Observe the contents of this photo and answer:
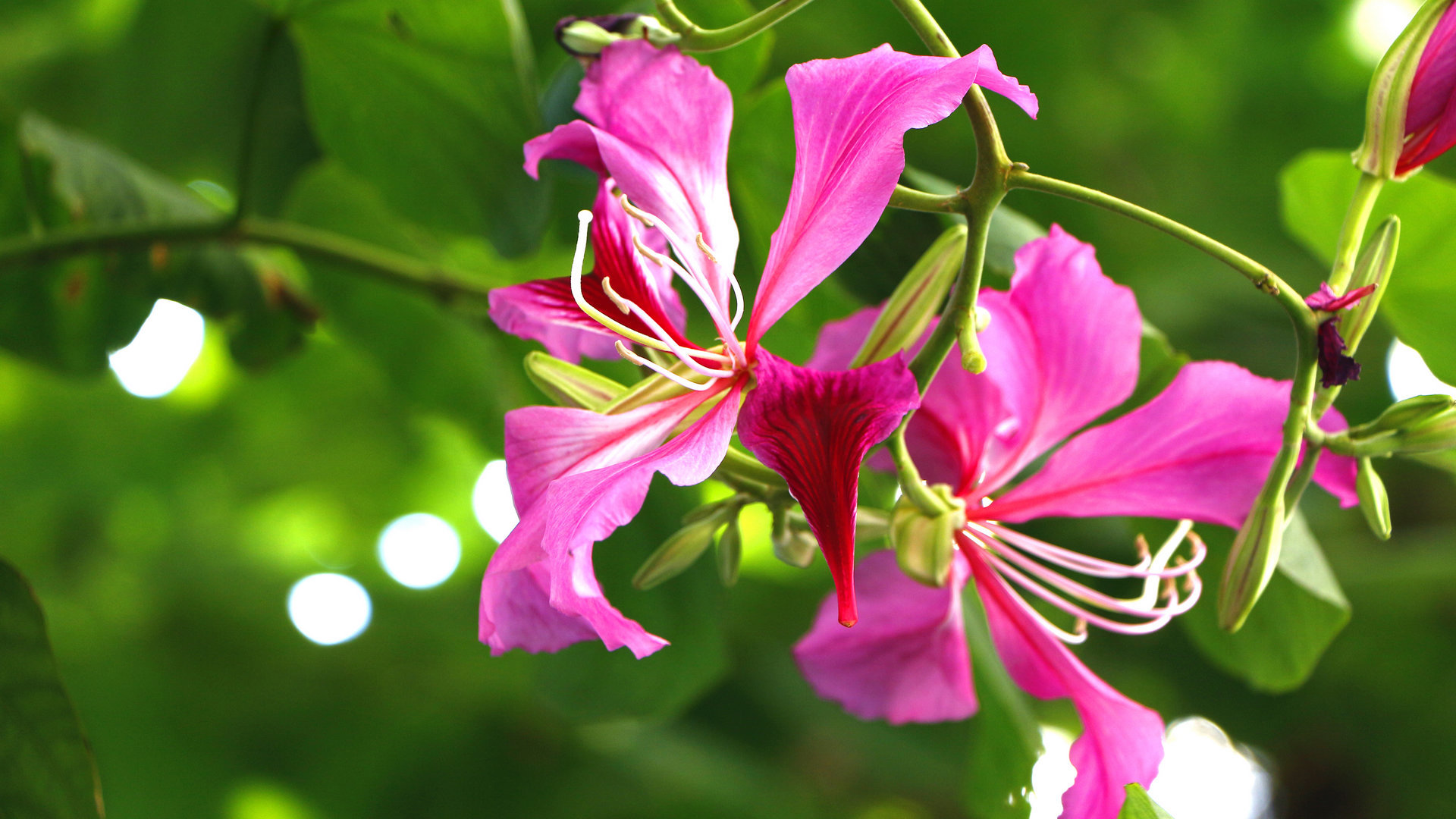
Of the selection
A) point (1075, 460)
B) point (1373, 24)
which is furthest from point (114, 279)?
point (1373, 24)

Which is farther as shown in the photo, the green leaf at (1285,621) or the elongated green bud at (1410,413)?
the green leaf at (1285,621)

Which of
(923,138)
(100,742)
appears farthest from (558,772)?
(923,138)

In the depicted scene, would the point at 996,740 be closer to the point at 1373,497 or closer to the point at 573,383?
the point at 1373,497

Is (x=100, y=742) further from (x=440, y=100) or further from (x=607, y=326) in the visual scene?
(x=607, y=326)

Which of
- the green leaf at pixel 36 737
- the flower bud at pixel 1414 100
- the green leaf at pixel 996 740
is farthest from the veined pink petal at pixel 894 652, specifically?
the green leaf at pixel 36 737

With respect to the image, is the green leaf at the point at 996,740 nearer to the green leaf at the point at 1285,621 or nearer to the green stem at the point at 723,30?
the green leaf at the point at 1285,621

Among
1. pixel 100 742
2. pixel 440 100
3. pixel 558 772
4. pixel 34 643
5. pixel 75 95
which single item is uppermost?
pixel 440 100
